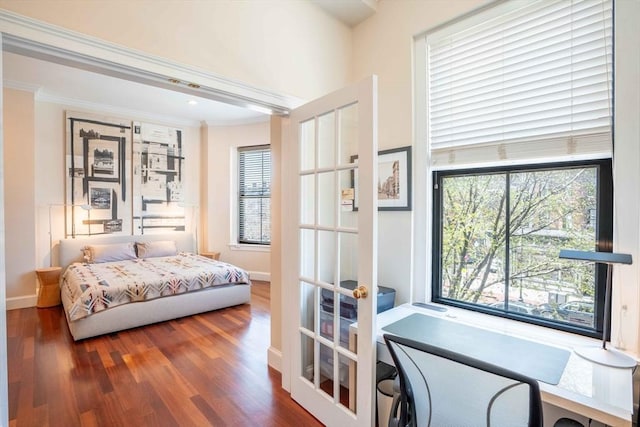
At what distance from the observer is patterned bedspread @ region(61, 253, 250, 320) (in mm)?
3119

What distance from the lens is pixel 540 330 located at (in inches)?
69.2

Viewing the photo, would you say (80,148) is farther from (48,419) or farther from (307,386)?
(307,386)

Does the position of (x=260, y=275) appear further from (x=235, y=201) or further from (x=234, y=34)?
(x=234, y=34)

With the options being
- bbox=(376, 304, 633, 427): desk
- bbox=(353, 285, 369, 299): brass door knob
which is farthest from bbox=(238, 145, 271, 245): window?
bbox=(376, 304, 633, 427): desk

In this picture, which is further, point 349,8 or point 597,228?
point 349,8

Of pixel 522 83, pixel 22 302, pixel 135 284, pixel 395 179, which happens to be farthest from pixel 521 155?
pixel 22 302

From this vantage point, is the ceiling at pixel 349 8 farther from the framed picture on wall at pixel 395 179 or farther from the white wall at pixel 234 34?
the framed picture on wall at pixel 395 179

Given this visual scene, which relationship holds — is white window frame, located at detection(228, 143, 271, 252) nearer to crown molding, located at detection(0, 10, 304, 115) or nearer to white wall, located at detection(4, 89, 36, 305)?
white wall, located at detection(4, 89, 36, 305)

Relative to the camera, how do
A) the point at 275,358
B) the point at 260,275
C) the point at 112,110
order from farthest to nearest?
1. the point at 260,275
2. the point at 112,110
3. the point at 275,358

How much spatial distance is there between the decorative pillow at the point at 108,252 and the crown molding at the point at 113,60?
3713 mm

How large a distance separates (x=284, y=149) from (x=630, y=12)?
1.96 meters

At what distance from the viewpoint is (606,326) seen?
144 cm

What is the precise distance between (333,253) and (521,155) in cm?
123

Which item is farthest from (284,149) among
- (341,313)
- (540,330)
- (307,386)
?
(540,330)
